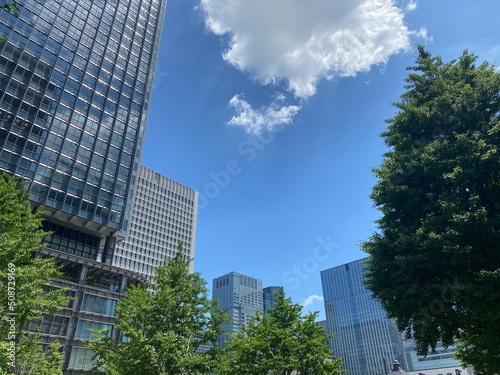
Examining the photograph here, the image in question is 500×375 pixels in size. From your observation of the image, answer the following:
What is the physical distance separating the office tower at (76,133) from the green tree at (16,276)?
1171 inches

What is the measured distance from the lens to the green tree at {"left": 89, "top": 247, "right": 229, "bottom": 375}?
56.7ft

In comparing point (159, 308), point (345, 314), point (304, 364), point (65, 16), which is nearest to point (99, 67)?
point (65, 16)

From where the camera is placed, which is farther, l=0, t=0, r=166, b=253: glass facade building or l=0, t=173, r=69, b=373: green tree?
l=0, t=0, r=166, b=253: glass facade building

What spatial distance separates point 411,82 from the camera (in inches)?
740

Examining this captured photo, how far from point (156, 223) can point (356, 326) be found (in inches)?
4146

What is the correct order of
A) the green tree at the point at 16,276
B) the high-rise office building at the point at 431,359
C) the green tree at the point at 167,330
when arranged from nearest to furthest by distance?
the green tree at the point at 16,276 → the green tree at the point at 167,330 → the high-rise office building at the point at 431,359

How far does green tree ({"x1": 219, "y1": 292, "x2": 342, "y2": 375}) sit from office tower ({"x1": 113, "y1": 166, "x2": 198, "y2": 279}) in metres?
105

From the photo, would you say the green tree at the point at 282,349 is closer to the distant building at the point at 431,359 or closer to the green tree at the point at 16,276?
the green tree at the point at 16,276

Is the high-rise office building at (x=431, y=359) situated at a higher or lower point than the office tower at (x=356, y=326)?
lower

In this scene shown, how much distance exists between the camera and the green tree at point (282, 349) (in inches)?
876

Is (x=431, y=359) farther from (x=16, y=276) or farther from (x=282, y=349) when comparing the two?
(x=16, y=276)

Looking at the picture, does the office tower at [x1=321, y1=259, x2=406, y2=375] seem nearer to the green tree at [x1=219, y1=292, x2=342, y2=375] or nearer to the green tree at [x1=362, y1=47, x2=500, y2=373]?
the green tree at [x1=219, y1=292, x2=342, y2=375]

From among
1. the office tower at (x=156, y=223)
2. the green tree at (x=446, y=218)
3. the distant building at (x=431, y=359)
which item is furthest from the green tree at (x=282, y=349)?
A: the distant building at (x=431, y=359)

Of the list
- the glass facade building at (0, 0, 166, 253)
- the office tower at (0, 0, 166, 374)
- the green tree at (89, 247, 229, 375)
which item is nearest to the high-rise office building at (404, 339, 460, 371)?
the office tower at (0, 0, 166, 374)
